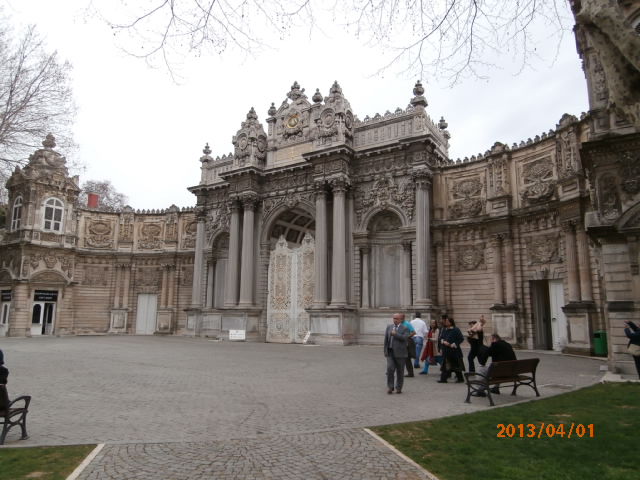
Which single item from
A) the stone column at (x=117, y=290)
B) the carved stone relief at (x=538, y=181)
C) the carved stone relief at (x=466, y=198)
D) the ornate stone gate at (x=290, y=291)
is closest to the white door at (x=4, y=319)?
the stone column at (x=117, y=290)

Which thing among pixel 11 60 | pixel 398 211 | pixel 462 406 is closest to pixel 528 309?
pixel 398 211

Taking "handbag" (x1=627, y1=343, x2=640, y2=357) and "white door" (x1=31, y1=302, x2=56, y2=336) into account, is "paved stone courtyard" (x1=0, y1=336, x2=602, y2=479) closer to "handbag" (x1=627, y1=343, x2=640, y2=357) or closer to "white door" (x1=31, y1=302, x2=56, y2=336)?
"handbag" (x1=627, y1=343, x2=640, y2=357)

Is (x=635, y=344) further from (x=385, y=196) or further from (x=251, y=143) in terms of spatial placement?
(x=251, y=143)

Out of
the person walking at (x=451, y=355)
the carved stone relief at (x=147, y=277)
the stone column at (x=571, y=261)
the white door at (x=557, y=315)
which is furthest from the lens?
the carved stone relief at (x=147, y=277)

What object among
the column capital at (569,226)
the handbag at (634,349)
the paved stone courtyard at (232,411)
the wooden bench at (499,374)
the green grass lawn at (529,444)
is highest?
the column capital at (569,226)

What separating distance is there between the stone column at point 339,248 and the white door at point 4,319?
23.6 m

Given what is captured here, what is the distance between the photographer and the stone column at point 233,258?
30.5 meters

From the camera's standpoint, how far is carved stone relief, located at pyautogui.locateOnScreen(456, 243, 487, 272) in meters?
24.8

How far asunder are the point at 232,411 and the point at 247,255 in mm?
22146

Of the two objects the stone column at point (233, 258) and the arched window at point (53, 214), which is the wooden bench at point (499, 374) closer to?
the stone column at point (233, 258)

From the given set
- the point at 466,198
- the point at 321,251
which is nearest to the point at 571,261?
the point at 466,198

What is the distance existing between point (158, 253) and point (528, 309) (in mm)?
27310

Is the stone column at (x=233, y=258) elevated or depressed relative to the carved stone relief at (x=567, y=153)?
depressed

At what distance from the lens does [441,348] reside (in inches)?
517
